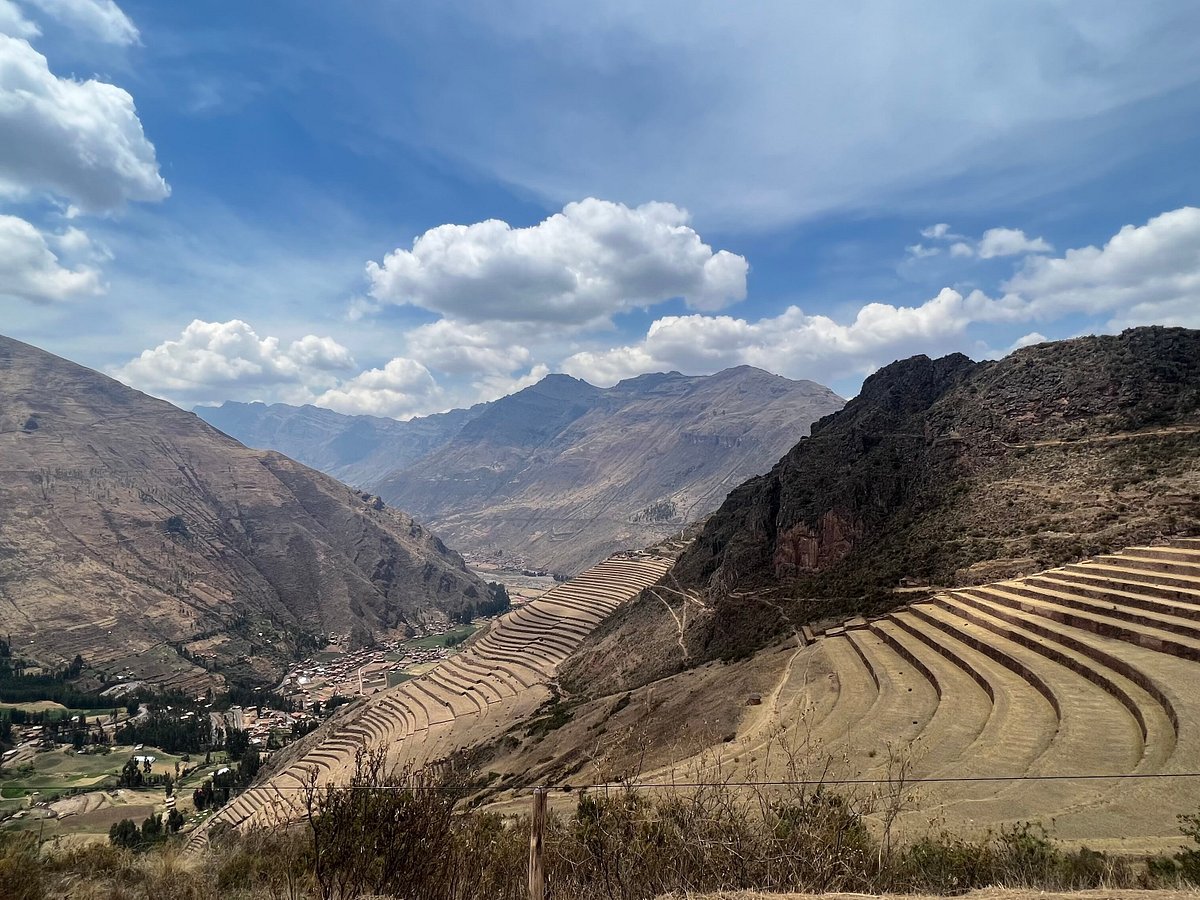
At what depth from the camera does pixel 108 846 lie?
1079cm

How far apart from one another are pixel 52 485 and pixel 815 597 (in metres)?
207

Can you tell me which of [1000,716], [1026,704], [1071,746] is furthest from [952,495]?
[1071,746]

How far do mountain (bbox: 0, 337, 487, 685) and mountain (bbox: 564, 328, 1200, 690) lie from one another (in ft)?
375

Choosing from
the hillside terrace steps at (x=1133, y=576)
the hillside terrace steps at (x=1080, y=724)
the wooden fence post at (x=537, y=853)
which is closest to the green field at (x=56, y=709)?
the wooden fence post at (x=537, y=853)

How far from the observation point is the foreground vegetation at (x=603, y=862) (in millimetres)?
7719

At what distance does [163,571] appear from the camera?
486 ft

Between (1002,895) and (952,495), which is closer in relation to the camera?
(1002,895)

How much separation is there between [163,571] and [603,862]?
18340 cm

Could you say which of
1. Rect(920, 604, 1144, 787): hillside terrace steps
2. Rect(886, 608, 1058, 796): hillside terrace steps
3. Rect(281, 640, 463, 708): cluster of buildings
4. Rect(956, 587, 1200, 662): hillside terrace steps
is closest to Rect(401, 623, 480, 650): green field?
Rect(281, 640, 463, 708): cluster of buildings

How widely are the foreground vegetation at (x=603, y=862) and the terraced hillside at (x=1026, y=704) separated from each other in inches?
52.9

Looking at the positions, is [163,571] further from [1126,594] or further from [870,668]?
[1126,594]

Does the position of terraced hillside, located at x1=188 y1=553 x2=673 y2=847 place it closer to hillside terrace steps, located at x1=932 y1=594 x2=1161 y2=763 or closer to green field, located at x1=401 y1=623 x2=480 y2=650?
hillside terrace steps, located at x1=932 y1=594 x2=1161 y2=763

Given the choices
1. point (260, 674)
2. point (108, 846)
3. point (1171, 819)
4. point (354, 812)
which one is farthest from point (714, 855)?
point (260, 674)

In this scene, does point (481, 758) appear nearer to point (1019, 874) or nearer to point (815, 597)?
point (815, 597)
